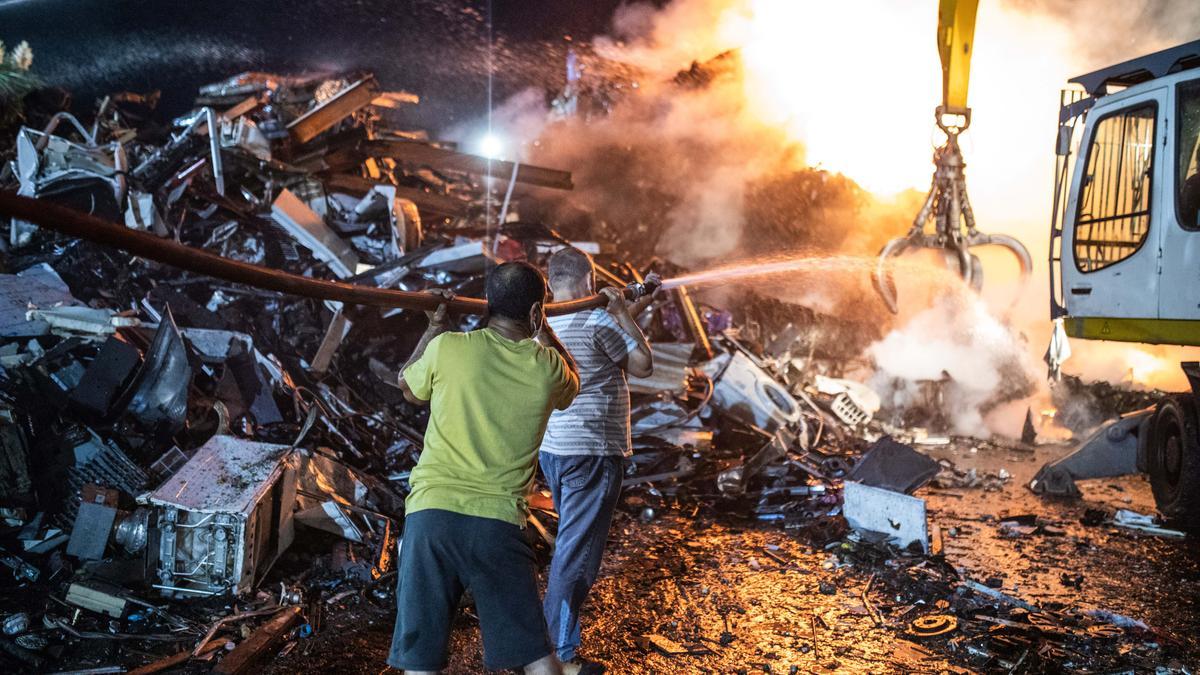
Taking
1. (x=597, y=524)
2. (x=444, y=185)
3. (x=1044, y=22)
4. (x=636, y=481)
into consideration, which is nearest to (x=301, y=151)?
(x=444, y=185)

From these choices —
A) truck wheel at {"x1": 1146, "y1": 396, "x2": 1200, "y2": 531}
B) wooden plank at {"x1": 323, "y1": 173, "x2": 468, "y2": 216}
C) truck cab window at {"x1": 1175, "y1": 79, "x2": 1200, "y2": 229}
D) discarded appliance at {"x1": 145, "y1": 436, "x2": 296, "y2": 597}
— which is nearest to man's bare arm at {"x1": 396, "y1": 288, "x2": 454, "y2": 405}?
discarded appliance at {"x1": 145, "y1": 436, "x2": 296, "y2": 597}

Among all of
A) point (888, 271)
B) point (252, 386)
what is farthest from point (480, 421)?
point (888, 271)

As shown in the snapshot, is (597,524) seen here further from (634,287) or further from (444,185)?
(444,185)

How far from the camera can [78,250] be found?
8.59 m

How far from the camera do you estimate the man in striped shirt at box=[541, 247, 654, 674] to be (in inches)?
138

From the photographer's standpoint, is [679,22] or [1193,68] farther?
[679,22]

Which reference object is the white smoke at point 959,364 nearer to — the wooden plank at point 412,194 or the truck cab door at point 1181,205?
the truck cab door at point 1181,205

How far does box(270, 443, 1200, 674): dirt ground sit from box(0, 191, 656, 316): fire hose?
6.53 feet

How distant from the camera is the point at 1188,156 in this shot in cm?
533

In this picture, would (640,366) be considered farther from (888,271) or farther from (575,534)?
(888,271)

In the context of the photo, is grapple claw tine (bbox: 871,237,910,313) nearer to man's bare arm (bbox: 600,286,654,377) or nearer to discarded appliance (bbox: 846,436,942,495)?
discarded appliance (bbox: 846,436,942,495)

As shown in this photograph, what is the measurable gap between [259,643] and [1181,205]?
6397 mm

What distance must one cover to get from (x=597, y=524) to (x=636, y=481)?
3.30 meters

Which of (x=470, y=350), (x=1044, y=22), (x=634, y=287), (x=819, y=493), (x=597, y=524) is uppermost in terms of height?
(x=1044, y=22)
